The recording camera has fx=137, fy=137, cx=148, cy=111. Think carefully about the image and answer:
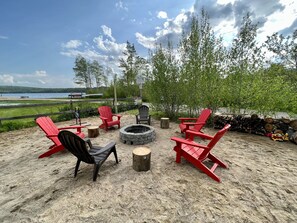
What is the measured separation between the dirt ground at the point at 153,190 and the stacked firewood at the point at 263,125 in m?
1.12

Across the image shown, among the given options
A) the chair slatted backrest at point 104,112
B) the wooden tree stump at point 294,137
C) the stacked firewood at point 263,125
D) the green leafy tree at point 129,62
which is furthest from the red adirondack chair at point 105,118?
the green leafy tree at point 129,62

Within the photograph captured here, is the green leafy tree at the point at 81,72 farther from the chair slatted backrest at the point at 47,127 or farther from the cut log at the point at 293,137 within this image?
the cut log at the point at 293,137

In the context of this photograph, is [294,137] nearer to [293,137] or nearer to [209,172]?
[293,137]

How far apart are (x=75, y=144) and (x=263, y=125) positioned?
18.2 feet

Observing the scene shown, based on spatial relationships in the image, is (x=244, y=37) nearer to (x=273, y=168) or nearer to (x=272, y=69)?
(x=272, y=69)

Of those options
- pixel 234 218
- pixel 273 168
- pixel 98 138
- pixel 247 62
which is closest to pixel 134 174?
pixel 234 218

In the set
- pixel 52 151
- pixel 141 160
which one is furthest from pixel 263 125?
pixel 52 151

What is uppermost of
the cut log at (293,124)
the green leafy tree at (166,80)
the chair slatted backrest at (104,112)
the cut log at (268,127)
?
the green leafy tree at (166,80)

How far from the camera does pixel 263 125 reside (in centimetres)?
459

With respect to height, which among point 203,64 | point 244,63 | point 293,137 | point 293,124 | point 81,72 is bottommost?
point 293,137

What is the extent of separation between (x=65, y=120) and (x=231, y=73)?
797 centimetres

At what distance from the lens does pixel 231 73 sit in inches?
202

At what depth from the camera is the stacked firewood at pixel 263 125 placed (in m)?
4.09

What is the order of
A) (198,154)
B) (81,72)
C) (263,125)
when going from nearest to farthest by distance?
(198,154) < (263,125) < (81,72)
